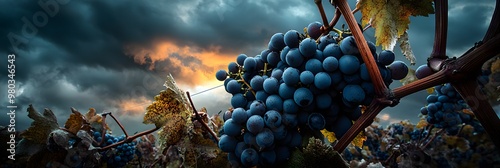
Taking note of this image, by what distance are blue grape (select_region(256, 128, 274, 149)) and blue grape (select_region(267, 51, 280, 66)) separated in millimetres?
275

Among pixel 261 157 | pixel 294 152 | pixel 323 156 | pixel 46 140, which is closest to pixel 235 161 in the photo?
pixel 261 157

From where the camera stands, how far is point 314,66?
3.53 ft

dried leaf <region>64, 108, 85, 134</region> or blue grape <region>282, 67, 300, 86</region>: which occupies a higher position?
dried leaf <region>64, 108, 85, 134</region>

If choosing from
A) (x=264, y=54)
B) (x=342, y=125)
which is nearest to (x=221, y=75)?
(x=264, y=54)

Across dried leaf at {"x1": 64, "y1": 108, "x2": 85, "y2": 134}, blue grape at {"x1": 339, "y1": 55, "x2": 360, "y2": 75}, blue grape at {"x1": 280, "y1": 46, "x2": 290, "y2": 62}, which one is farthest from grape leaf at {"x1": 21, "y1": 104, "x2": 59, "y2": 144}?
blue grape at {"x1": 339, "y1": 55, "x2": 360, "y2": 75}

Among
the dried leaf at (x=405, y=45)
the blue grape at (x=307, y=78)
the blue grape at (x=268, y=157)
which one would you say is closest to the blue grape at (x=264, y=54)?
the blue grape at (x=307, y=78)

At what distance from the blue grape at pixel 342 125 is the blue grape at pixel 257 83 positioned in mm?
295

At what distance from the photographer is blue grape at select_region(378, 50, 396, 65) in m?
1.04

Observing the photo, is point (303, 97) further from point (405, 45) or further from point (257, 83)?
point (405, 45)

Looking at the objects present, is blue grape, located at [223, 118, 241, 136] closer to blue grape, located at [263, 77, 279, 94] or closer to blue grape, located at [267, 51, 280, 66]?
blue grape, located at [263, 77, 279, 94]

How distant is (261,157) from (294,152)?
120mm

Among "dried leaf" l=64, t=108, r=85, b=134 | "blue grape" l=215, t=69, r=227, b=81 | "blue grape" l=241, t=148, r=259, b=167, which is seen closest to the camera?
"blue grape" l=241, t=148, r=259, b=167

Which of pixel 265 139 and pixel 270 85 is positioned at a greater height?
pixel 270 85

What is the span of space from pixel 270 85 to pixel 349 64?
0.27 metres
